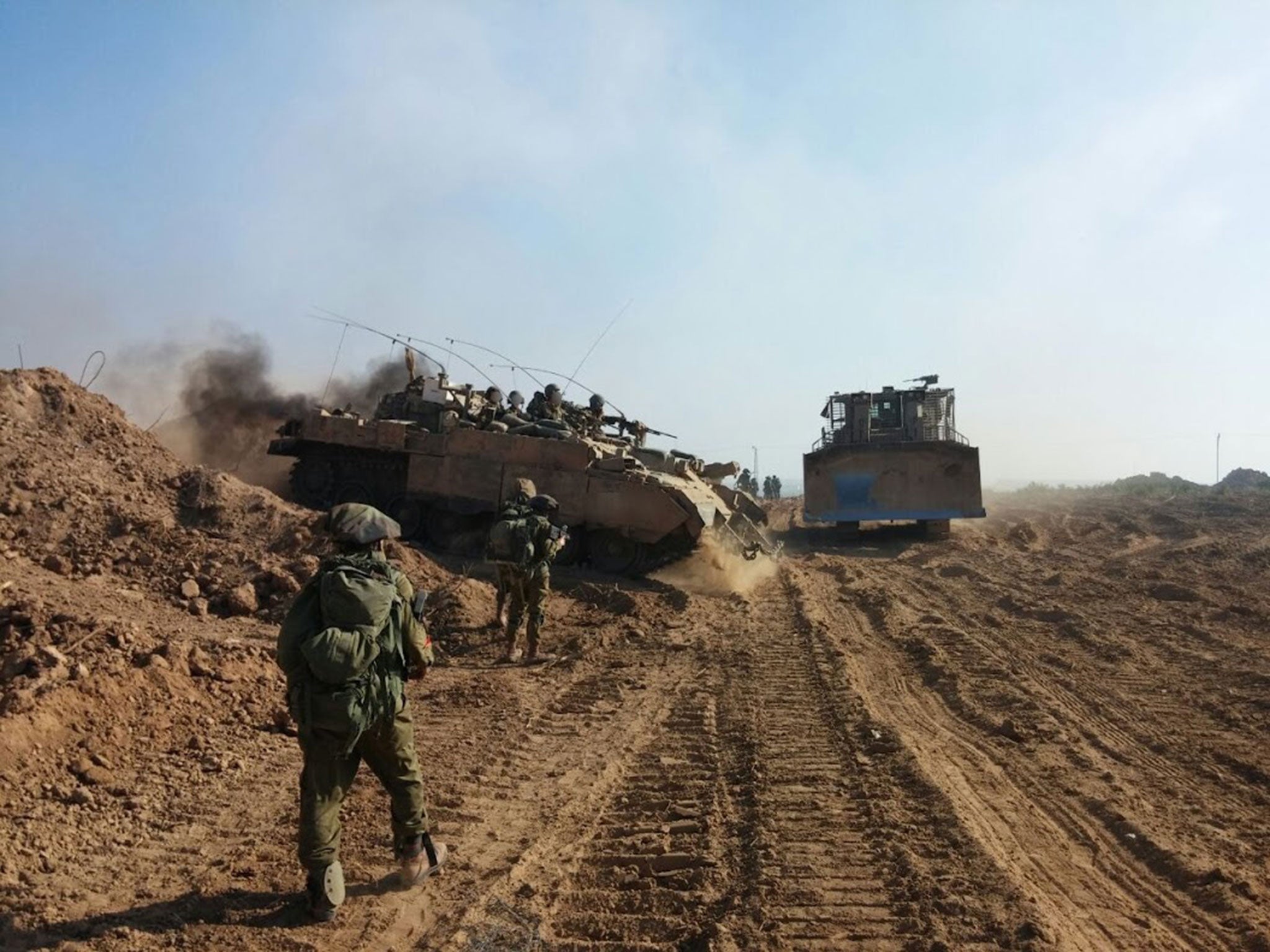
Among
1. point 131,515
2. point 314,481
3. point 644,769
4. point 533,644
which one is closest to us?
point 644,769

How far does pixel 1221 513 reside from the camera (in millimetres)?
27953

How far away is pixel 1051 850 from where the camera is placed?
433 centimetres

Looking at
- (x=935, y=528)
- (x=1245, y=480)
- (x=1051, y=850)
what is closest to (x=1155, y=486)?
(x=1245, y=480)

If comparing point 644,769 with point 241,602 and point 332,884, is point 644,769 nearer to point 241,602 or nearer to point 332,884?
point 332,884

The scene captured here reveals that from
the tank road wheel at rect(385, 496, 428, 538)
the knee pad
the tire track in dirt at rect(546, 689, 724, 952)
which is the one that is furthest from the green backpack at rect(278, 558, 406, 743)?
the tank road wheel at rect(385, 496, 428, 538)

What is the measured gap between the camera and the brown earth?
3705mm

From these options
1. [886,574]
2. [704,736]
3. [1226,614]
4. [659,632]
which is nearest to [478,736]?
[704,736]

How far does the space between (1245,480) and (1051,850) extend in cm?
5962

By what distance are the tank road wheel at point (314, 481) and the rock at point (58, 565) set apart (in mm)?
6755

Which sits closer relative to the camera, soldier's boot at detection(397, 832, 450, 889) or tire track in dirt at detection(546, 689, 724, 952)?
tire track in dirt at detection(546, 689, 724, 952)

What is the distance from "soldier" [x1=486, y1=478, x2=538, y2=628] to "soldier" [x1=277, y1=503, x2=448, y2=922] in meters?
4.78

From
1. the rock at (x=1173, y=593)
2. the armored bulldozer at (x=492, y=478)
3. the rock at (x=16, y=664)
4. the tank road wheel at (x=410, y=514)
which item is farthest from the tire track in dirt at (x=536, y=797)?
the tank road wheel at (x=410, y=514)

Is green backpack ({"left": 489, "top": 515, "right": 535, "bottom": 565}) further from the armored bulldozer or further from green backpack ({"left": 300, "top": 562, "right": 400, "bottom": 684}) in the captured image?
the armored bulldozer

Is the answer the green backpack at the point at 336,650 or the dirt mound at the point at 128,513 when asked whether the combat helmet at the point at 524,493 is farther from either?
the green backpack at the point at 336,650
